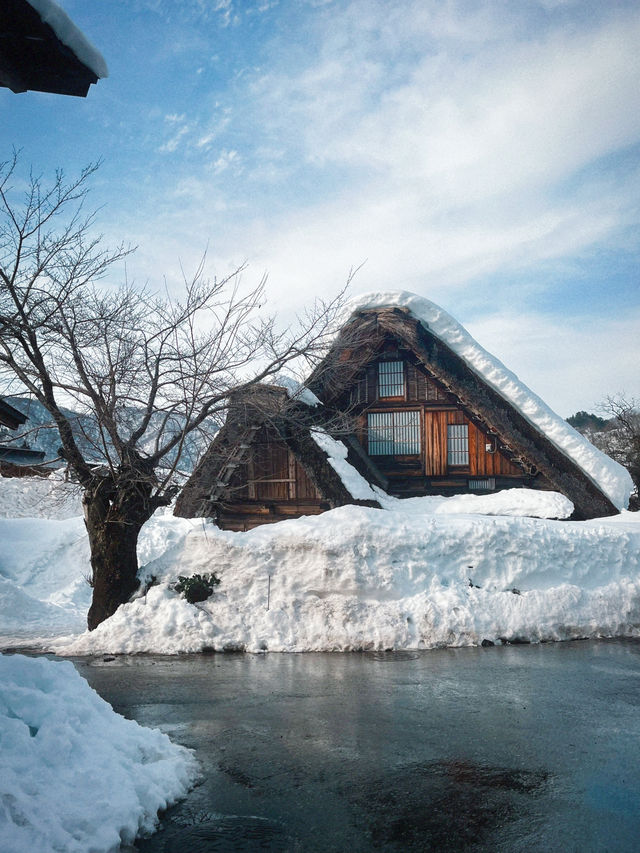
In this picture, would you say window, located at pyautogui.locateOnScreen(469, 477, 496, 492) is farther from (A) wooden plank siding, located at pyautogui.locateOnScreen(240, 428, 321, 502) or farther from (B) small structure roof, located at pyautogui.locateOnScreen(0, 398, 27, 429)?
(B) small structure roof, located at pyautogui.locateOnScreen(0, 398, 27, 429)

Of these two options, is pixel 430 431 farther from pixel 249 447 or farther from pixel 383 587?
pixel 383 587

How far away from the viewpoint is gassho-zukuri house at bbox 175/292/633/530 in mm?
12664

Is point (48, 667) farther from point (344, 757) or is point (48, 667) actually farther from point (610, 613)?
point (610, 613)

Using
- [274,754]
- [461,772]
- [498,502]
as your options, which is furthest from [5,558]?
[461,772]

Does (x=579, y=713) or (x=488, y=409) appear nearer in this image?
(x=579, y=713)

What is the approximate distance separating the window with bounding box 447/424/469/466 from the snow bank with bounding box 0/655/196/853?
1053cm

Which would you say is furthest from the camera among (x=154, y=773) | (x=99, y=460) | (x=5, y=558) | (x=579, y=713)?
(x=5, y=558)

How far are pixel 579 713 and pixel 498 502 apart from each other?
7264 mm

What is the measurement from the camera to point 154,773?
4273mm

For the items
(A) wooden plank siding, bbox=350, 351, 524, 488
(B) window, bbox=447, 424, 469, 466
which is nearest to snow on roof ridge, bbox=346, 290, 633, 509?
(A) wooden plank siding, bbox=350, 351, 524, 488

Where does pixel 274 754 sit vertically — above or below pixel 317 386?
below

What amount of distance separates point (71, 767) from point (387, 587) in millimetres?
6385

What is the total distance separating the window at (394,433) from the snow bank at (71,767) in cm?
1052

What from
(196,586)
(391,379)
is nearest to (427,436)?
(391,379)
